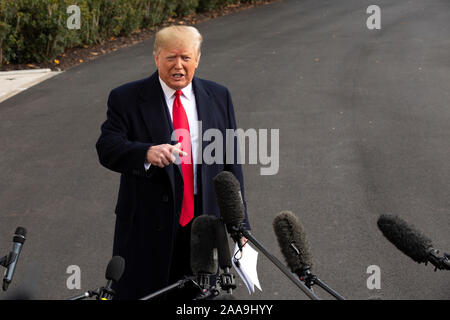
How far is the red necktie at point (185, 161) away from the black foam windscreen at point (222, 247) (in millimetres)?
915

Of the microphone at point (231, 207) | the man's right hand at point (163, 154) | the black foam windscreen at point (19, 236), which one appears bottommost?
the black foam windscreen at point (19, 236)

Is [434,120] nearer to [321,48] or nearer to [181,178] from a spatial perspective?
[321,48]

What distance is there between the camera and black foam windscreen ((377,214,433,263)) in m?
2.02

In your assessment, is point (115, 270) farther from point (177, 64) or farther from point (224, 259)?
point (177, 64)

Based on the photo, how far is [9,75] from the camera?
14.3m

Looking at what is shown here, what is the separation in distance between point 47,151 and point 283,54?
25.4 feet

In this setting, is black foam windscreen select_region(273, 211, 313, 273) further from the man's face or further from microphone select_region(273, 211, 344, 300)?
the man's face

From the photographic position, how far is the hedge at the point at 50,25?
14656mm

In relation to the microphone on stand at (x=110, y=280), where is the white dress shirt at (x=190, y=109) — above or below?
above

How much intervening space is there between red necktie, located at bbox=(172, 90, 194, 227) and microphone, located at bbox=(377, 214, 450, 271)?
1.36m

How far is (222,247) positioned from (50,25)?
44.7ft

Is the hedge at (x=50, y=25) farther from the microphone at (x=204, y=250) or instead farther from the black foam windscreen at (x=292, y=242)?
the black foam windscreen at (x=292, y=242)
